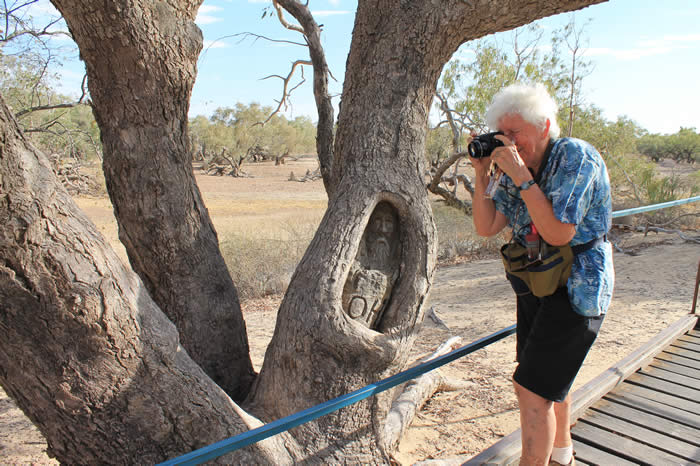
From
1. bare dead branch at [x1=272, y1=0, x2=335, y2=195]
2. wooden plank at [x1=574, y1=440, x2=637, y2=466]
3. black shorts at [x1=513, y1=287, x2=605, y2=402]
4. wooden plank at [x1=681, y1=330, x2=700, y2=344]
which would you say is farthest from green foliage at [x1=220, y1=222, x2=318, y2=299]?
black shorts at [x1=513, y1=287, x2=605, y2=402]

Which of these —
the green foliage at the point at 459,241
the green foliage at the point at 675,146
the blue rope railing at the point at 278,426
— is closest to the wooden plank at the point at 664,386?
the blue rope railing at the point at 278,426

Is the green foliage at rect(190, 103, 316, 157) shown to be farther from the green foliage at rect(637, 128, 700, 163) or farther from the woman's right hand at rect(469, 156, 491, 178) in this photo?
the woman's right hand at rect(469, 156, 491, 178)

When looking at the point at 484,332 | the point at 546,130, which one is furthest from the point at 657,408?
the point at 484,332

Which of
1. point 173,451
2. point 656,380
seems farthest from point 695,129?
point 173,451

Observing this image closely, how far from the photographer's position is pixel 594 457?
2395mm

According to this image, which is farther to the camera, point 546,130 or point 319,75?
point 319,75

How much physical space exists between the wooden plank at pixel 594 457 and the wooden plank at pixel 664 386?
34.5 inches

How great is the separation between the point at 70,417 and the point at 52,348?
26cm

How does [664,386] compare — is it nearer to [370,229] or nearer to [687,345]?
[687,345]

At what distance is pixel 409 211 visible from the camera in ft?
7.87

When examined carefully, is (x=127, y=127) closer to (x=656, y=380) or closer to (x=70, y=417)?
(x=70, y=417)

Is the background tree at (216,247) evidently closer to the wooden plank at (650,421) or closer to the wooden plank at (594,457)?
the wooden plank at (594,457)

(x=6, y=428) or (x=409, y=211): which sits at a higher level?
(x=409, y=211)

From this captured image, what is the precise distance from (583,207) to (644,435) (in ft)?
5.48
